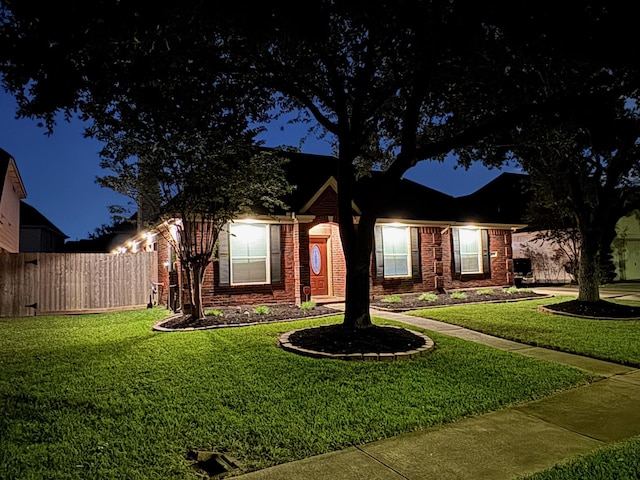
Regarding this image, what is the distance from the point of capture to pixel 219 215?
9.76 meters

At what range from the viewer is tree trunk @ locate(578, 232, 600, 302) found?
1176cm

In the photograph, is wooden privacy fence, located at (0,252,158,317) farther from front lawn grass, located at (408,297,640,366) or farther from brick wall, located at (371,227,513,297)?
front lawn grass, located at (408,297,640,366)

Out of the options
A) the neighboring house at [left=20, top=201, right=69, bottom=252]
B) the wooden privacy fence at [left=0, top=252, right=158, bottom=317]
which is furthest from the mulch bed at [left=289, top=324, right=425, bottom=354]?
the neighboring house at [left=20, top=201, right=69, bottom=252]

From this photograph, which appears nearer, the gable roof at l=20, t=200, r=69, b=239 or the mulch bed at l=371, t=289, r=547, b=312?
the mulch bed at l=371, t=289, r=547, b=312

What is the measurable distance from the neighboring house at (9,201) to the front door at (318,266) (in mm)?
12335

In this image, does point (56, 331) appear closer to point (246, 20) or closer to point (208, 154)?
point (208, 154)

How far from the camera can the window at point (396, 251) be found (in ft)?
49.4

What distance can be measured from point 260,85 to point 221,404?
20.7 ft

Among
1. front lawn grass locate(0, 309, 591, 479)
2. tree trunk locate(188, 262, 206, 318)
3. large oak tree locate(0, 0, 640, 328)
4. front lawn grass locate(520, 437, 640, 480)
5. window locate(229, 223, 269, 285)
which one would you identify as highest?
large oak tree locate(0, 0, 640, 328)

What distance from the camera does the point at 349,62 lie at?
842cm

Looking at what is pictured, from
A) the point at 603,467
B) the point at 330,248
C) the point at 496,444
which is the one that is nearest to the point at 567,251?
the point at 330,248

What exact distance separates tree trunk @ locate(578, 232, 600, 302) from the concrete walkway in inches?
304

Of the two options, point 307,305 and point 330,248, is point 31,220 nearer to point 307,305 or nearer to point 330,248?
point 330,248

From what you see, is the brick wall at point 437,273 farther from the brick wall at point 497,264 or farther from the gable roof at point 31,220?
the gable roof at point 31,220
